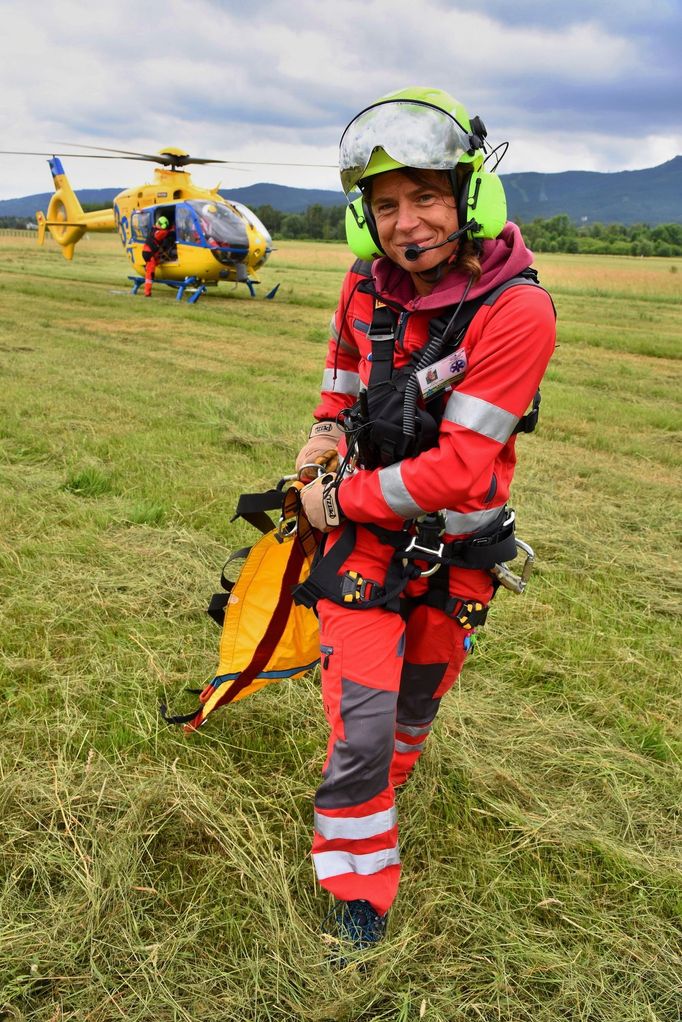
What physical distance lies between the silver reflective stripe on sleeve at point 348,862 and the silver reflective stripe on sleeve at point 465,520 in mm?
1031

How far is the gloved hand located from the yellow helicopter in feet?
57.0

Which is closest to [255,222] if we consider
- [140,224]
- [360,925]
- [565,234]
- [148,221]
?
[148,221]

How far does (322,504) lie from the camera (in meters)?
2.29

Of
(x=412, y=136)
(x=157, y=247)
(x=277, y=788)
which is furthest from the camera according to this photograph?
(x=157, y=247)

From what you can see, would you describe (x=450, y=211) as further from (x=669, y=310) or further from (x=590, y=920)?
(x=669, y=310)

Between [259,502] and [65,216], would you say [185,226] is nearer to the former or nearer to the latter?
[65,216]

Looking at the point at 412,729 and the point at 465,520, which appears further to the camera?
the point at 412,729

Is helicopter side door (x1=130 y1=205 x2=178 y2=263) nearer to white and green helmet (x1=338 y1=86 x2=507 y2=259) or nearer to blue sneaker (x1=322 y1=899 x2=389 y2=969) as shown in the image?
white and green helmet (x1=338 y1=86 x2=507 y2=259)

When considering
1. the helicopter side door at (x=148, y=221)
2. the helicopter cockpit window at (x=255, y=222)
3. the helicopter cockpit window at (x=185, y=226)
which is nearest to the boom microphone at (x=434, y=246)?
the helicopter cockpit window at (x=185, y=226)

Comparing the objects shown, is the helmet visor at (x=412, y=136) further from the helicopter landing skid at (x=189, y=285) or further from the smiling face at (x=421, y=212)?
the helicopter landing skid at (x=189, y=285)

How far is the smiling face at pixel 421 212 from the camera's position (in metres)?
2.07

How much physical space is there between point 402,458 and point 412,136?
91 cm

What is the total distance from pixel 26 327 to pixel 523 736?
12.6m

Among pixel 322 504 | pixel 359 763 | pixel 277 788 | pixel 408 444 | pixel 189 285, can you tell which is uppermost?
pixel 189 285
